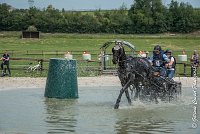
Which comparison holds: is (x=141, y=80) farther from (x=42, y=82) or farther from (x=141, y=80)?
(x=42, y=82)

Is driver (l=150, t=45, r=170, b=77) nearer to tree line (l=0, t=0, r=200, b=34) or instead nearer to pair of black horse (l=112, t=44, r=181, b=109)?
pair of black horse (l=112, t=44, r=181, b=109)

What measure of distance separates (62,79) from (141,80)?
291 cm

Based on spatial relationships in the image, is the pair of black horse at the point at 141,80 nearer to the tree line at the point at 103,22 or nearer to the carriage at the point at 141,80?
the carriage at the point at 141,80

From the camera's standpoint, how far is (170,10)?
4678 inches

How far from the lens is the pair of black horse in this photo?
1798 centimetres

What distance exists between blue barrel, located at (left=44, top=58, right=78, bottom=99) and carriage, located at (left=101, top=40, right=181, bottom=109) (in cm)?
215

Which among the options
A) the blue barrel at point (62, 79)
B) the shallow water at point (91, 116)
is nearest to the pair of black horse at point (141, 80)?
the shallow water at point (91, 116)

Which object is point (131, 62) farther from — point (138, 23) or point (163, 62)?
point (138, 23)

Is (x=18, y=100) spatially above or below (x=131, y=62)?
below

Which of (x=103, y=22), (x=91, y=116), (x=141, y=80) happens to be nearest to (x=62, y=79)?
(x=141, y=80)

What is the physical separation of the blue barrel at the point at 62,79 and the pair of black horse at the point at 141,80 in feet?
7.26

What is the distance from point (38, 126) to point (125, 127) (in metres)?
2.04

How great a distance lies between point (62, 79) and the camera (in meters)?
20.3

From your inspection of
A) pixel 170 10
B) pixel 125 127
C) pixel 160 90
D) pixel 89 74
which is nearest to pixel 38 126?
pixel 125 127
